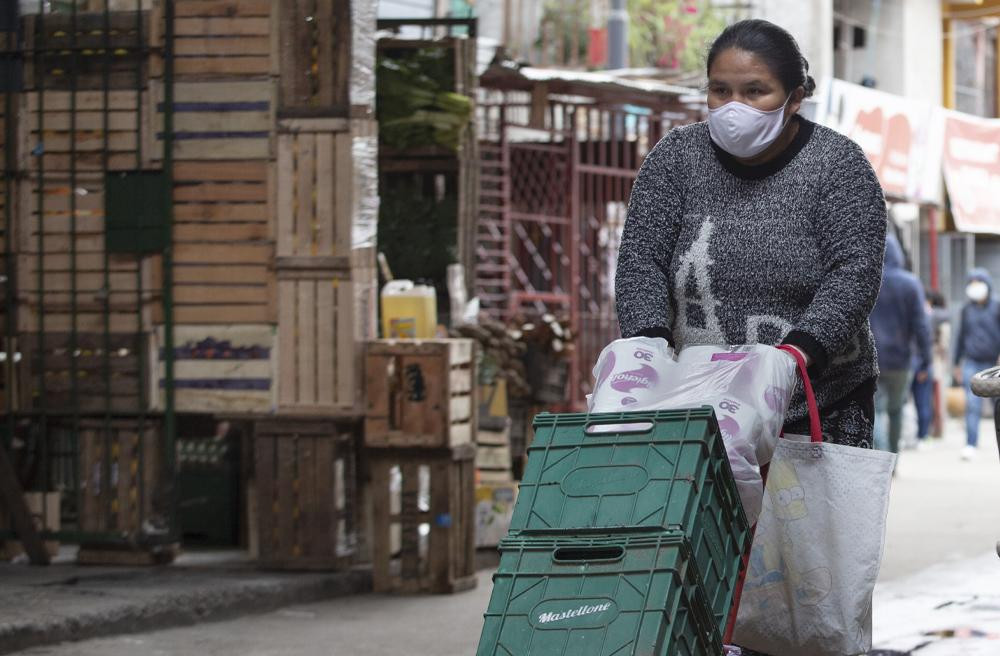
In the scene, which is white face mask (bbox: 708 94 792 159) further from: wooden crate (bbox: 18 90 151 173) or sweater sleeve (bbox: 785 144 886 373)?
wooden crate (bbox: 18 90 151 173)

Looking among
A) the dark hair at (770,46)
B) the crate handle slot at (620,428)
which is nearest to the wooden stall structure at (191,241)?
the dark hair at (770,46)

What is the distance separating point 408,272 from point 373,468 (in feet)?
9.45

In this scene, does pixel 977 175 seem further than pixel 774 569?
Yes

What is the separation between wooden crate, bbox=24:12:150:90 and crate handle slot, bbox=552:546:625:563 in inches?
201

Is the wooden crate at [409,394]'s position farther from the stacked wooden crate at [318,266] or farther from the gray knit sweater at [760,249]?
the gray knit sweater at [760,249]

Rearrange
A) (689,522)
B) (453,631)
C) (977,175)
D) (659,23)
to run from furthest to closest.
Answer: (977,175) → (659,23) → (453,631) → (689,522)

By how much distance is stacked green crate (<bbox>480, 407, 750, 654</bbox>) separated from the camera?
3.35m

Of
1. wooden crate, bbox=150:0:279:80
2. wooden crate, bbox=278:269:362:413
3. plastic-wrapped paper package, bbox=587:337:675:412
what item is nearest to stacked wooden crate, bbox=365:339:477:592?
wooden crate, bbox=278:269:362:413

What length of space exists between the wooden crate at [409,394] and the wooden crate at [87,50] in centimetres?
174

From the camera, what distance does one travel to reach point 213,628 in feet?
22.7

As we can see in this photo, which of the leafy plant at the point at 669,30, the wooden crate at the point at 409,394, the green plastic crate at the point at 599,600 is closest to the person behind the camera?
the green plastic crate at the point at 599,600

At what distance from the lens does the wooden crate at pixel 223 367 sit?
25.7ft

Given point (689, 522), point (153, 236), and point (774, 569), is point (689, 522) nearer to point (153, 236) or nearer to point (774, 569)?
point (774, 569)

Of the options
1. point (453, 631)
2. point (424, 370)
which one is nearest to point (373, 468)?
point (424, 370)
